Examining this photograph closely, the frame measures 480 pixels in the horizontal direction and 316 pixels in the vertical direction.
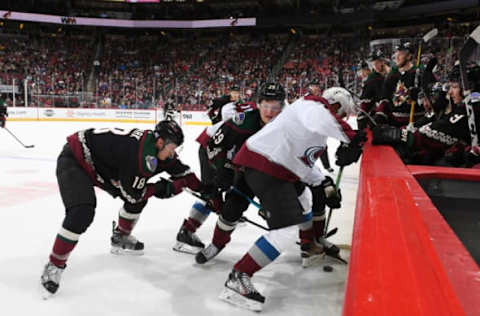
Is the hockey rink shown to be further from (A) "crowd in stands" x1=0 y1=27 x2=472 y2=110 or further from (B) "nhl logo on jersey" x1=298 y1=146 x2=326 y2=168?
(A) "crowd in stands" x1=0 y1=27 x2=472 y2=110

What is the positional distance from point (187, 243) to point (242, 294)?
90cm

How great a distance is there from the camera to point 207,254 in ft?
8.49

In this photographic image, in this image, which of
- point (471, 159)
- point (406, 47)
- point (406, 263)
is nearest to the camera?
point (406, 263)

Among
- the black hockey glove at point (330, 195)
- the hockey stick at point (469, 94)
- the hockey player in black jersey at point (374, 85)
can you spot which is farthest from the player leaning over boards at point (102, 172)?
the hockey player in black jersey at point (374, 85)

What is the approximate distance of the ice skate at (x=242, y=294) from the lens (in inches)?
79.4

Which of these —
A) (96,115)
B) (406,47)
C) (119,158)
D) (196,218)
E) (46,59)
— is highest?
(46,59)

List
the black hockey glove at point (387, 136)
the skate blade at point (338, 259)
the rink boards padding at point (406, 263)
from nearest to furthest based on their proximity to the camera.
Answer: the rink boards padding at point (406, 263) < the skate blade at point (338, 259) < the black hockey glove at point (387, 136)

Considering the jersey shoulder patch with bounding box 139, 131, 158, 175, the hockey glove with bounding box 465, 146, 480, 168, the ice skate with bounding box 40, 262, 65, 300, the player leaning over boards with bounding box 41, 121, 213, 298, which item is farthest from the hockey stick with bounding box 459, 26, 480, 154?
the ice skate with bounding box 40, 262, 65, 300

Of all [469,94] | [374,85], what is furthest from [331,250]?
[374,85]

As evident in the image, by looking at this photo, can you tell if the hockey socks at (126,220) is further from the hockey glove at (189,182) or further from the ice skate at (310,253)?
the ice skate at (310,253)

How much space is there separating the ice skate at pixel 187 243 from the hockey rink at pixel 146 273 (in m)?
0.06

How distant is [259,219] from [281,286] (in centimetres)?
145

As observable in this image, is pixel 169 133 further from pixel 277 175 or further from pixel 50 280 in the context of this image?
pixel 50 280

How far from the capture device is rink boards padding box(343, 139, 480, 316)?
0.69 meters
